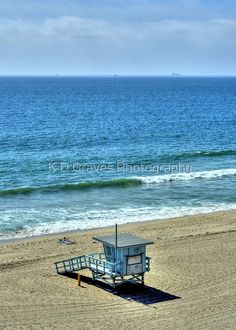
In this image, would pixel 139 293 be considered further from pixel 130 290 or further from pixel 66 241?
pixel 66 241

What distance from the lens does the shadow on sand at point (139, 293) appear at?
931 inches

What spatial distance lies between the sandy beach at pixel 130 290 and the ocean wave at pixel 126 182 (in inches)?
426

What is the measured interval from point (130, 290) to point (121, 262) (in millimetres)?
1280

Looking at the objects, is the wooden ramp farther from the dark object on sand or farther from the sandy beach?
the dark object on sand

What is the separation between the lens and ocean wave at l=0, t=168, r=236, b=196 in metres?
43.4

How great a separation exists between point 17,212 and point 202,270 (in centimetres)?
1475

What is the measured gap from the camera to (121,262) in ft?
79.8

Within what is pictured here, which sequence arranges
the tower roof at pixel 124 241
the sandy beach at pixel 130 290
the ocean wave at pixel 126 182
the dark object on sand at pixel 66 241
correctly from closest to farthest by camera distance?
the sandy beach at pixel 130 290
the tower roof at pixel 124 241
the dark object on sand at pixel 66 241
the ocean wave at pixel 126 182

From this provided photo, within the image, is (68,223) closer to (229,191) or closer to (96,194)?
(96,194)

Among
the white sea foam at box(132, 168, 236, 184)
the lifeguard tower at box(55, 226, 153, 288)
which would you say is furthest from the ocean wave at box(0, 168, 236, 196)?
the lifeguard tower at box(55, 226, 153, 288)

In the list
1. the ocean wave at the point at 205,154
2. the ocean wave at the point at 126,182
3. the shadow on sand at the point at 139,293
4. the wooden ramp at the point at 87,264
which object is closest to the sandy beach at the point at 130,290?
the shadow on sand at the point at 139,293

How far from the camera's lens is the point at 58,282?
1008 inches

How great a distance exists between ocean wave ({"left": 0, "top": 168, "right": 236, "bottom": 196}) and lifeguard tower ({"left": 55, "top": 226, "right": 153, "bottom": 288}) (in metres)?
18.3

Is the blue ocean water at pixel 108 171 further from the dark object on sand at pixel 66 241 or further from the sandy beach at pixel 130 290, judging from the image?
the sandy beach at pixel 130 290
